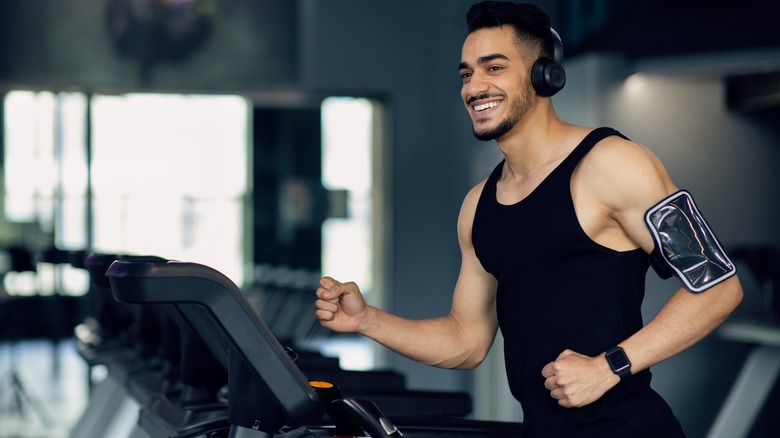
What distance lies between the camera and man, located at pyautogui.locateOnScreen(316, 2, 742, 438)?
5.44 ft

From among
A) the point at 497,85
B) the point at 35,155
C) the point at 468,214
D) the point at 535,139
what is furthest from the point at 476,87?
the point at 35,155

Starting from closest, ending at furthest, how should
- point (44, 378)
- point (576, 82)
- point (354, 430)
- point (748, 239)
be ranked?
point (354, 430)
point (576, 82)
point (748, 239)
point (44, 378)

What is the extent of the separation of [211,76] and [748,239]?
3.41 m

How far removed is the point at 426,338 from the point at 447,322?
82 millimetres

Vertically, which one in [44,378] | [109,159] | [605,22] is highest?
[605,22]

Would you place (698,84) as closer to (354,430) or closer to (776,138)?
(776,138)

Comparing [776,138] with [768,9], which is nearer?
[768,9]

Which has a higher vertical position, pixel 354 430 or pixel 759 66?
pixel 759 66

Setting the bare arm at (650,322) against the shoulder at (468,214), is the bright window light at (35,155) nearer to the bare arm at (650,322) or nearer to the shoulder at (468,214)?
the shoulder at (468,214)

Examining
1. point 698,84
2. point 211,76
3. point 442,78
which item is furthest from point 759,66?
point 211,76

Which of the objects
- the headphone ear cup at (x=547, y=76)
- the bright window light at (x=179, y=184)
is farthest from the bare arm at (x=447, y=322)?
the bright window light at (x=179, y=184)

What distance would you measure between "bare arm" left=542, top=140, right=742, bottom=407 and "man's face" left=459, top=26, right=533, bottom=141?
197 mm

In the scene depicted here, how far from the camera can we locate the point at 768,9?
380cm

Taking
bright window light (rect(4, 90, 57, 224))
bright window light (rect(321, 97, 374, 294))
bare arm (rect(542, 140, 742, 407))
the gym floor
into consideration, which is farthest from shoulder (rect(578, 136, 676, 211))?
bright window light (rect(321, 97, 374, 294))
